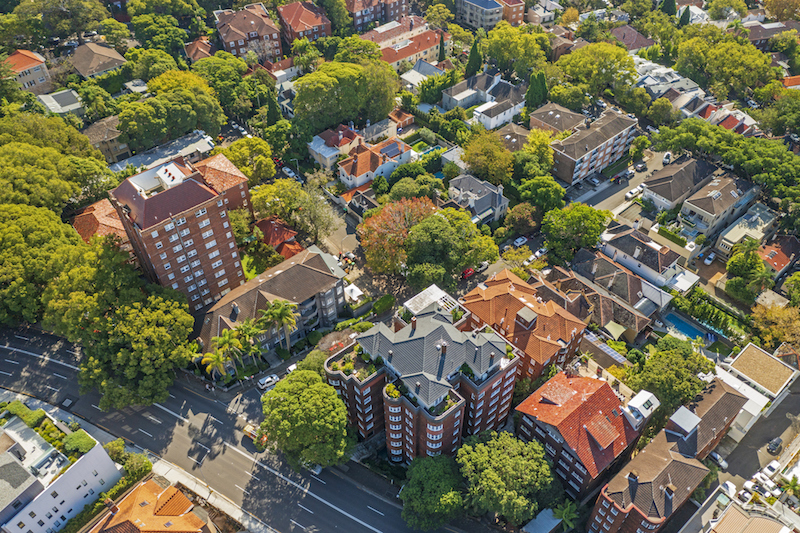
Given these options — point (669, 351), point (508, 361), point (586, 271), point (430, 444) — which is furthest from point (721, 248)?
point (430, 444)

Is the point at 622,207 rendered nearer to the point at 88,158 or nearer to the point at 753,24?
the point at 753,24

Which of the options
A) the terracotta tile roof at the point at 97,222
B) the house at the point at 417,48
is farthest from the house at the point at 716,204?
the terracotta tile roof at the point at 97,222

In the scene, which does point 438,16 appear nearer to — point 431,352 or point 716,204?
point 716,204

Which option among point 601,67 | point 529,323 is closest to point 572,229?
point 529,323

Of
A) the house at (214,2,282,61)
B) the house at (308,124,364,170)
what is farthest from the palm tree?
the house at (214,2,282,61)

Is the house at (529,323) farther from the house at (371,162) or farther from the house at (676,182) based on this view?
the house at (676,182)

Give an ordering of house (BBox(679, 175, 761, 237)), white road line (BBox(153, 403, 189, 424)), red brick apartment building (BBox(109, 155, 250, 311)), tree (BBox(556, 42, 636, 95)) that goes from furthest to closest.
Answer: tree (BBox(556, 42, 636, 95)) → house (BBox(679, 175, 761, 237)) → white road line (BBox(153, 403, 189, 424)) → red brick apartment building (BBox(109, 155, 250, 311))

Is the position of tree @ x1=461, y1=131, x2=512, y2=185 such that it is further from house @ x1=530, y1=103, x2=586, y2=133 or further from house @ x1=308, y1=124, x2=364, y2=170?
house @ x1=308, y1=124, x2=364, y2=170
